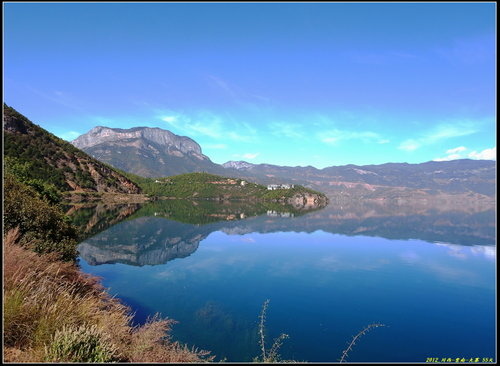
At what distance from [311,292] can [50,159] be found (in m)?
123

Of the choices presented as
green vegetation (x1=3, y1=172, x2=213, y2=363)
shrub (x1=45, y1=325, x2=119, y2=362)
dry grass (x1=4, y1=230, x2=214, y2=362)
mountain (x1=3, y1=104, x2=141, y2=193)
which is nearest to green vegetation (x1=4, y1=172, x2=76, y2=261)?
green vegetation (x1=3, y1=172, x2=213, y2=363)

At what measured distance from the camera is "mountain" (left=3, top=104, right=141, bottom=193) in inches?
3964

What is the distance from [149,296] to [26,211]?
357 inches

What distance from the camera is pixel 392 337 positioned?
15.2 m

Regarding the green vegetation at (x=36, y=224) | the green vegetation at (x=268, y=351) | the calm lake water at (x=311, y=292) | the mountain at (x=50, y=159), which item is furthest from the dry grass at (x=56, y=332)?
the mountain at (x=50, y=159)

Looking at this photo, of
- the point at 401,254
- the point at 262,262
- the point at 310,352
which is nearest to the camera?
the point at 310,352

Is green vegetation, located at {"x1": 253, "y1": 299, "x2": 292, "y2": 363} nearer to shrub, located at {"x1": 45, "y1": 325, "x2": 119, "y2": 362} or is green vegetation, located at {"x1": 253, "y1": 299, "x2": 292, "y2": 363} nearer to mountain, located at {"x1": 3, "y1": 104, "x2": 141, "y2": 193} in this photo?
shrub, located at {"x1": 45, "y1": 325, "x2": 119, "y2": 362}

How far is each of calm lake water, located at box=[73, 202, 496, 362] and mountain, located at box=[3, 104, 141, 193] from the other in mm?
75974

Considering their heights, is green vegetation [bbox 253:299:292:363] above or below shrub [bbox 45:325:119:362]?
below

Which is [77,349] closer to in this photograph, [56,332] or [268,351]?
[56,332]

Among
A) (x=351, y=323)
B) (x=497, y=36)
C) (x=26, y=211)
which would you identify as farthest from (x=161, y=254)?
(x=497, y=36)

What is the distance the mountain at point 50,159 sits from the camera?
101 m

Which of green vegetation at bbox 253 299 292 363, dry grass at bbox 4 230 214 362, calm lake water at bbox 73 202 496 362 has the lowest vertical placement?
calm lake water at bbox 73 202 496 362

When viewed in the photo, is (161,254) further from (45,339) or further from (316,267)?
(45,339)
